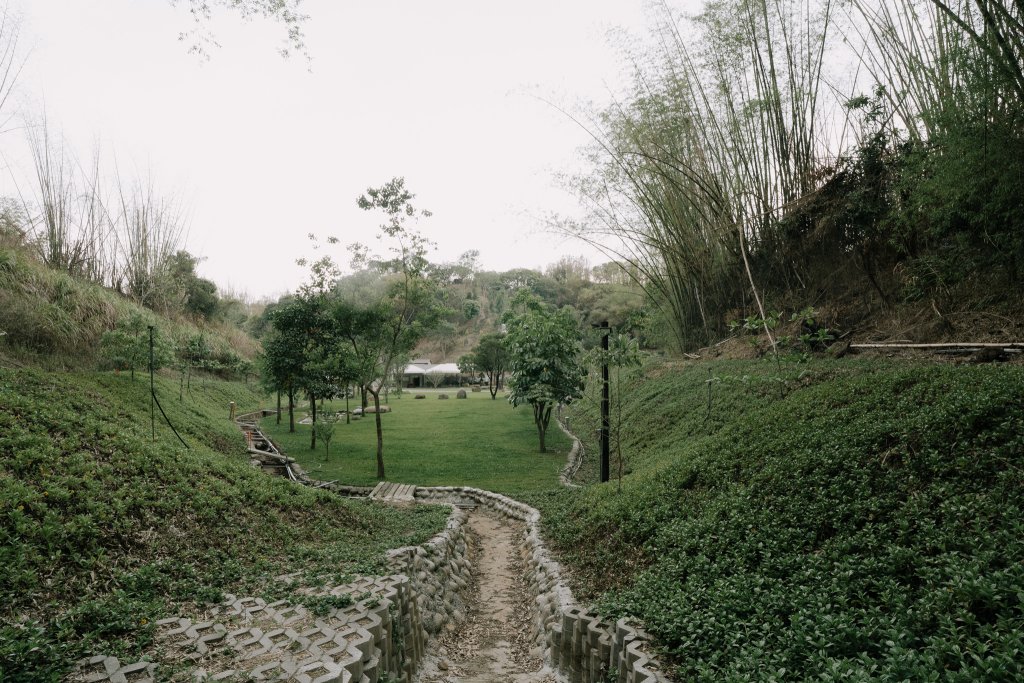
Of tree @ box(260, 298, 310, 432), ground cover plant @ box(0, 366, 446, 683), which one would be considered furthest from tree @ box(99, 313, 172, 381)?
ground cover plant @ box(0, 366, 446, 683)

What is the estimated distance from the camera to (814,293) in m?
9.13

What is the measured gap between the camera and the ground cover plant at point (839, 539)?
2316 mm

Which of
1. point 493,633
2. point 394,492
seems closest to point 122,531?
point 493,633

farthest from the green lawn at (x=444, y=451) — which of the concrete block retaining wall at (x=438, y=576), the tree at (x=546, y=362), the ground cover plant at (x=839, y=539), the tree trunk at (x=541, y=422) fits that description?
the ground cover plant at (x=839, y=539)

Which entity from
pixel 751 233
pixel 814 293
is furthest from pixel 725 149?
pixel 814 293

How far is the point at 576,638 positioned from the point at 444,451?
8226 mm

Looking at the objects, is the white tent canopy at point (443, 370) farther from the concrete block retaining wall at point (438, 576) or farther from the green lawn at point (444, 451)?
the concrete block retaining wall at point (438, 576)

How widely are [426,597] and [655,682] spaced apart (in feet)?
9.03

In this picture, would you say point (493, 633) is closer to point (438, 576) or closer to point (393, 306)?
point (438, 576)

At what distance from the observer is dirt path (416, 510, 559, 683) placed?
13.6ft

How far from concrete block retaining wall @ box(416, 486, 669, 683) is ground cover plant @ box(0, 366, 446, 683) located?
1.42 m

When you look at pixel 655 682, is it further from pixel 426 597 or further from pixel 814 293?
pixel 814 293

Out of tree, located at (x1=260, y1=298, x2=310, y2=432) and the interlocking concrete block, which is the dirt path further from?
tree, located at (x1=260, y1=298, x2=310, y2=432)

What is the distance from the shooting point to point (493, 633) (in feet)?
16.4
